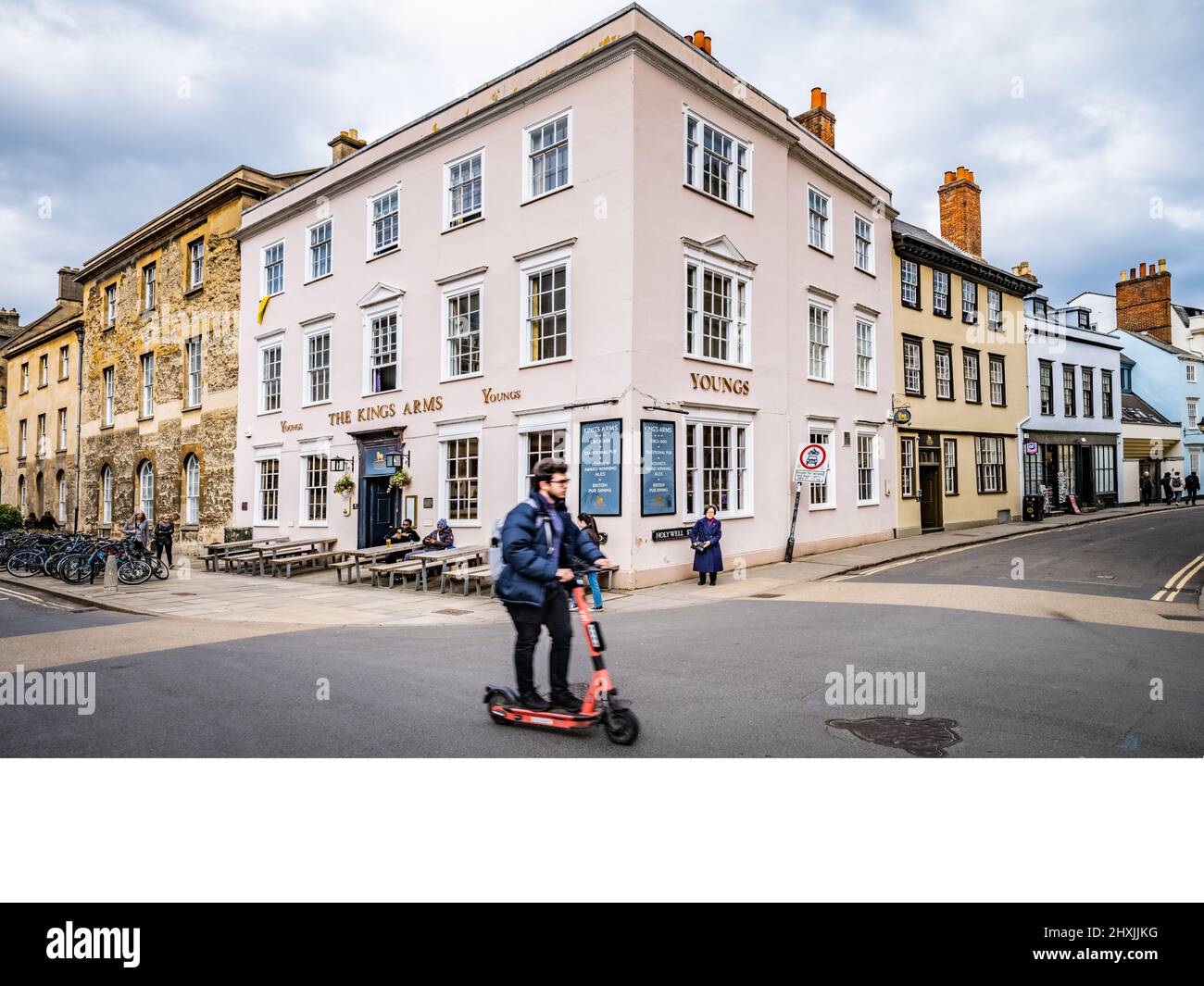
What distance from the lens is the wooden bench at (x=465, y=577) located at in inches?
564

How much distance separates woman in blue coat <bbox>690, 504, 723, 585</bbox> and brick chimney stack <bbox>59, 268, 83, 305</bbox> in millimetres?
40563

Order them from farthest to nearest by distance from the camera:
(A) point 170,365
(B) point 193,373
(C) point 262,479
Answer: (A) point 170,365, (B) point 193,373, (C) point 262,479

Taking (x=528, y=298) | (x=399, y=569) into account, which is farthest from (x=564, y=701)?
(x=528, y=298)

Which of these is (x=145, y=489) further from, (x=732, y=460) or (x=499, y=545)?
(x=499, y=545)

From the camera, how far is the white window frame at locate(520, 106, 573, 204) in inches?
623

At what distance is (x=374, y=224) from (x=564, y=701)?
18.6 metres

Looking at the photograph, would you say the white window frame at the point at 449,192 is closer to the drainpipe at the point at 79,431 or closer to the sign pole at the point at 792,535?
the sign pole at the point at 792,535

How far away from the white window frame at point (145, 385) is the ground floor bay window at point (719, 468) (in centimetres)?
2290

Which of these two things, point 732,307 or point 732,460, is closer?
point 732,460

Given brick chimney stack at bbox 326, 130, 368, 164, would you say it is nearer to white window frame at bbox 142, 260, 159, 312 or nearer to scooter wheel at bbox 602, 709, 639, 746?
white window frame at bbox 142, 260, 159, 312

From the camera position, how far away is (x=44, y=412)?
3741 centimetres

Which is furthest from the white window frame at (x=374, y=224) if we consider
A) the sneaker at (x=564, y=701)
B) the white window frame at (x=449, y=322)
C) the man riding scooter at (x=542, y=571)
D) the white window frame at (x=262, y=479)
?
the sneaker at (x=564, y=701)

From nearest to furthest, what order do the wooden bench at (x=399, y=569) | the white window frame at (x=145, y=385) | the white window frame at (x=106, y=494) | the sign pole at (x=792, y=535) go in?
1. the wooden bench at (x=399, y=569)
2. the sign pole at (x=792, y=535)
3. the white window frame at (x=145, y=385)
4. the white window frame at (x=106, y=494)
